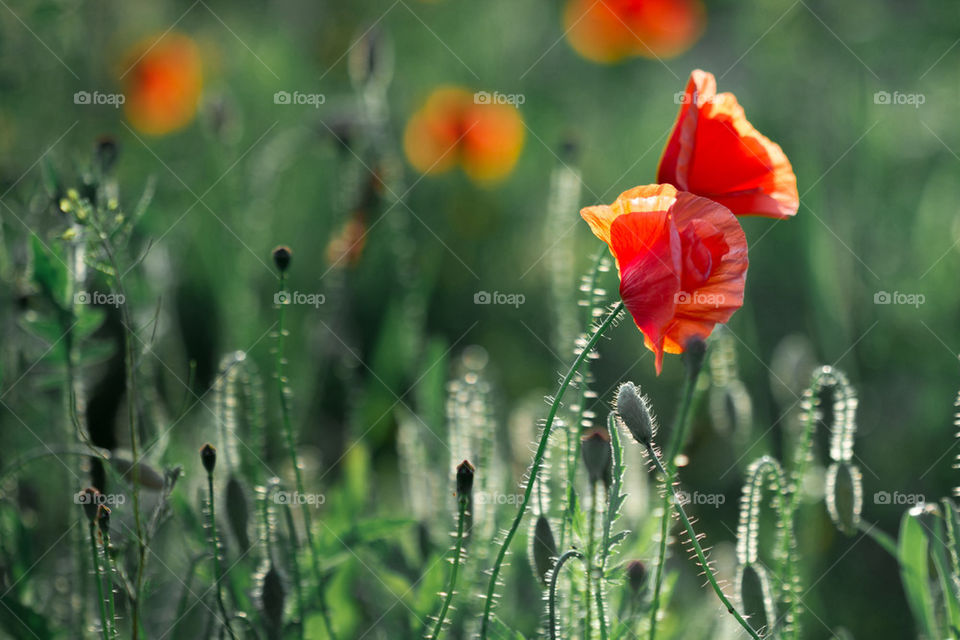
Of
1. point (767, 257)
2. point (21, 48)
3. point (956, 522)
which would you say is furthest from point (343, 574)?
point (767, 257)

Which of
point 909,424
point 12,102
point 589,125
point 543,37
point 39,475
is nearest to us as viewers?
point 39,475

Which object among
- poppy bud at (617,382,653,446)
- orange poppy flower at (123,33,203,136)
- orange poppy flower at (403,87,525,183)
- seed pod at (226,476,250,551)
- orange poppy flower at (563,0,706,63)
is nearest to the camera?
poppy bud at (617,382,653,446)

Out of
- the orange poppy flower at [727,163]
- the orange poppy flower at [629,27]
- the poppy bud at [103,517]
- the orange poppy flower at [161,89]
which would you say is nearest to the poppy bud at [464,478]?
the poppy bud at [103,517]

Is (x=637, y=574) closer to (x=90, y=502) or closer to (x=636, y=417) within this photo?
(x=636, y=417)

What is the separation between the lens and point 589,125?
3.93 m

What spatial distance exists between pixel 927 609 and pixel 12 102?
8.28 ft

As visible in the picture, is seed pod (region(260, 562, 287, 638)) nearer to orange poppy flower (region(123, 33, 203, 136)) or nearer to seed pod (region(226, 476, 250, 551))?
seed pod (region(226, 476, 250, 551))

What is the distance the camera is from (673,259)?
104cm

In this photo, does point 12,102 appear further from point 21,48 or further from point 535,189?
point 535,189

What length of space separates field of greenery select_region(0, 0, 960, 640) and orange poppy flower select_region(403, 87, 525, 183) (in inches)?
0.5

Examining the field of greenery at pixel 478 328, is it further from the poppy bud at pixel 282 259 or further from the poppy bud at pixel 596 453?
the poppy bud at pixel 282 259

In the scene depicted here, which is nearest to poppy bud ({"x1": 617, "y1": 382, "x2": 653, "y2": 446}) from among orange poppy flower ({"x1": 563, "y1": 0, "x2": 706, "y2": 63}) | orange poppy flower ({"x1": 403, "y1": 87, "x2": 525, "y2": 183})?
orange poppy flower ({"x1": 403, "y1": 87, "x2": 525, "y2": 183})

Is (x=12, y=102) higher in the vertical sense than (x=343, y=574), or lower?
higher

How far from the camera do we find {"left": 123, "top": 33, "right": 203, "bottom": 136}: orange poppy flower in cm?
348
